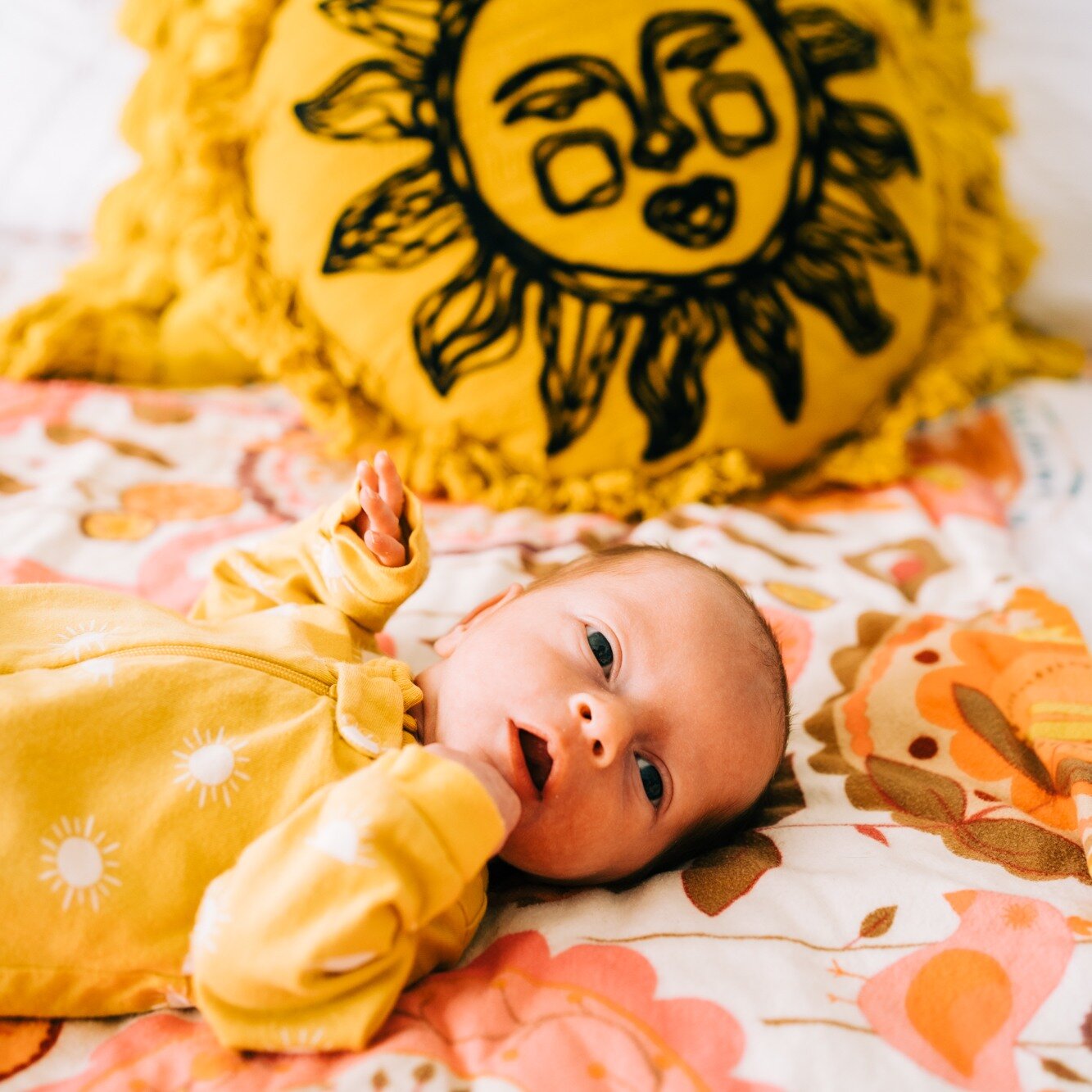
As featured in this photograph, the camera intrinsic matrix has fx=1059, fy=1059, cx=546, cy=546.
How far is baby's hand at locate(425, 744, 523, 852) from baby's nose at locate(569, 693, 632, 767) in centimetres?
7

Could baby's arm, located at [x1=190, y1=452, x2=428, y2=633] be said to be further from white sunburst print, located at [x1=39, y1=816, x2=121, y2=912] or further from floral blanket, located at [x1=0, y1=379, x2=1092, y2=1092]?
white sunburst print, located at [x1=39, y1=816, x2=121, y2=912]

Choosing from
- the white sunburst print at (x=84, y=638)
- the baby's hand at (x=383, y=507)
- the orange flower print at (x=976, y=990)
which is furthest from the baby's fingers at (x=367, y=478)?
the orange flower print at (x=976, y=990)

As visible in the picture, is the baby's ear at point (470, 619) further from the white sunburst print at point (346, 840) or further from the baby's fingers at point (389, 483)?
the white sunburst print at point (346, 840)

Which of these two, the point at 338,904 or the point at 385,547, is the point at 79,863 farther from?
the point at 385,547

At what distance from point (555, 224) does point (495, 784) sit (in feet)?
2.43

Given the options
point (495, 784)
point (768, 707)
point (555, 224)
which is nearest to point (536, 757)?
point (495, 784)

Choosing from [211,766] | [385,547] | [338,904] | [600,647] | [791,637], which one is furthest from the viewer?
[791,637]

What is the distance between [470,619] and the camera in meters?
0.96

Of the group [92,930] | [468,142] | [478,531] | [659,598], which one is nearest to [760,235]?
[468,142]

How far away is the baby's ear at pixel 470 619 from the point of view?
938 mm

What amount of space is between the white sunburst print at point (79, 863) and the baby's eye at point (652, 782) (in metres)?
0.38

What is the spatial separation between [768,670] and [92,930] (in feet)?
1.70

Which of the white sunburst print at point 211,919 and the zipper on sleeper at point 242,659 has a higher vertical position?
the zipper on sleeper at point 242,659

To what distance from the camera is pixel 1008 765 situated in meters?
0.90
